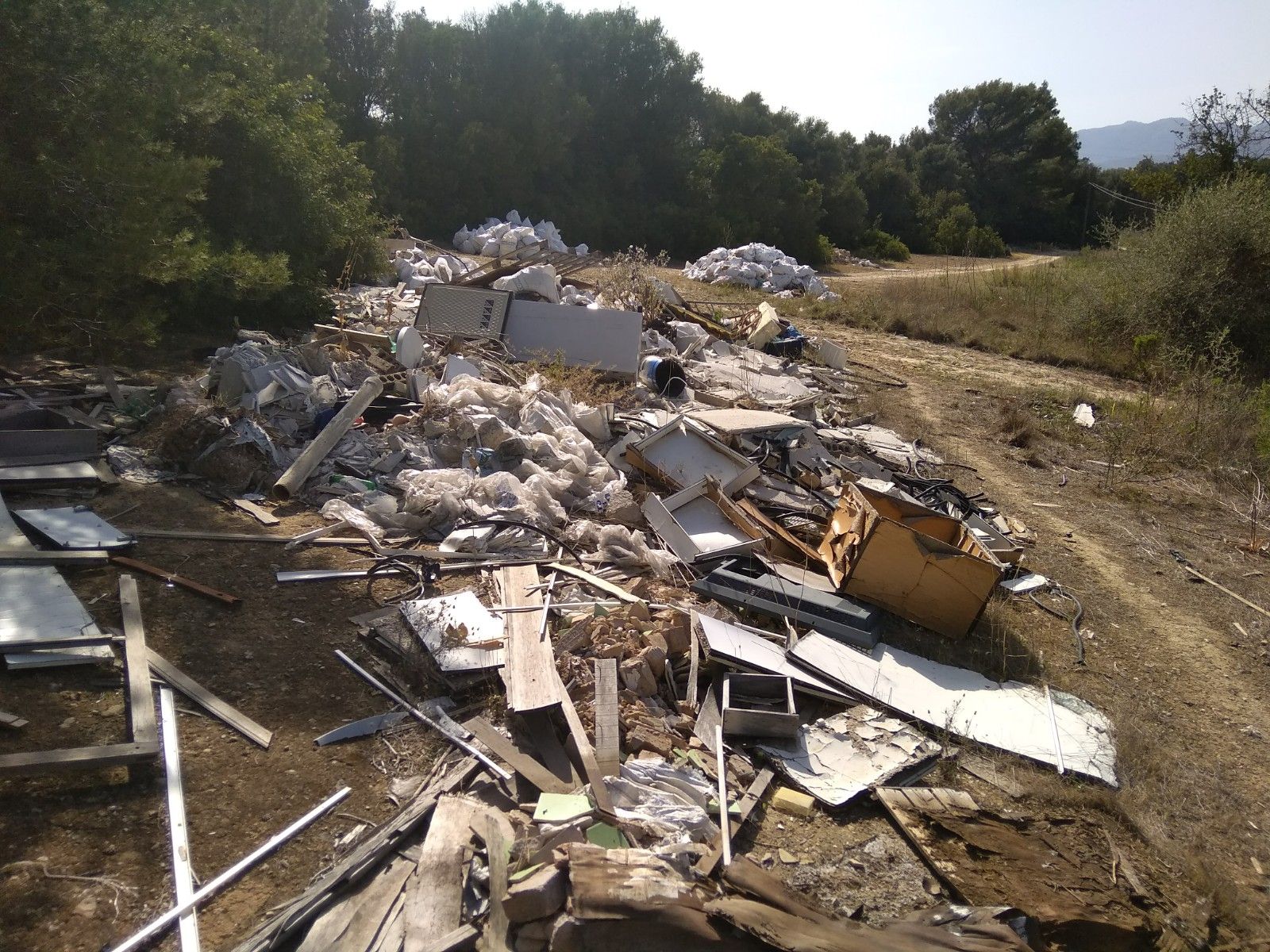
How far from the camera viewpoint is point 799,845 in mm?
3342

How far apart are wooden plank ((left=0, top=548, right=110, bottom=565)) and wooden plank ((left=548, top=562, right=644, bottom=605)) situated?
96.6 inches

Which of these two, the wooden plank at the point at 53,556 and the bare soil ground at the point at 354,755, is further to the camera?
the wooden plank at the point at 53,556

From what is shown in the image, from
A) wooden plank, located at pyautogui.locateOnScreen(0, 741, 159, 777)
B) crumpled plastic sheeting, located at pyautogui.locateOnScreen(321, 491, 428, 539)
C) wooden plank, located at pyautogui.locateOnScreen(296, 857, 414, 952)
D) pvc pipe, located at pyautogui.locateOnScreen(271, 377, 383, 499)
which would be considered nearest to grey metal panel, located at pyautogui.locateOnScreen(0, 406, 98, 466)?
pvc pipe, located at pyautogui.locateOnScreen(271, 377, 383, 499)

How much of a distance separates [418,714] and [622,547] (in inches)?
79.7

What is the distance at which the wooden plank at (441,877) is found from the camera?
2605 millimetres

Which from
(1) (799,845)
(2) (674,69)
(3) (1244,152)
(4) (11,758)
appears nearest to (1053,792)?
(1) (799,845)

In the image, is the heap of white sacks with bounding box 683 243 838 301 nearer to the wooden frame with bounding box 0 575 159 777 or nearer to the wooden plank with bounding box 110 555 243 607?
the wooden plank with bounding box 110 555 243 607

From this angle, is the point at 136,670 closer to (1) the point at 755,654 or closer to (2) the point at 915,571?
(1) the point at 755,654

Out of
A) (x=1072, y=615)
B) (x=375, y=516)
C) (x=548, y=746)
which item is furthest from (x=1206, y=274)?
(x=548, y=746)

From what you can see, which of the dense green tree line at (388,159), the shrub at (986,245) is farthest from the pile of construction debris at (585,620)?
the shrub at (986,245)

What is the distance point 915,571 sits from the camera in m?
4.89

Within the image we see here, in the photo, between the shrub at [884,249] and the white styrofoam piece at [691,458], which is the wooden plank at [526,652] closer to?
the white styrofoam piece at [691,458]

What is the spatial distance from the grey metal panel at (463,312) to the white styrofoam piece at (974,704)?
17.0ft

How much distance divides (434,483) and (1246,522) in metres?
7.40
